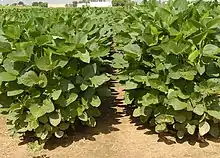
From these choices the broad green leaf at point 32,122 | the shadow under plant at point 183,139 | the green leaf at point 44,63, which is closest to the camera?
the green leaf at point 44,63

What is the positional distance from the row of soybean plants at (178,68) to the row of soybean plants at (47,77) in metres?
0.50

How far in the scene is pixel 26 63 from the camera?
13.0 ft

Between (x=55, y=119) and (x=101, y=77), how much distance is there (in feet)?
2.34

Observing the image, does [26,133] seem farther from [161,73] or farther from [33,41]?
[161,73]

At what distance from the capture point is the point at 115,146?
4270 millimetres

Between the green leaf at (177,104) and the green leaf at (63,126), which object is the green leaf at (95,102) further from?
the green leaf at (177,104)

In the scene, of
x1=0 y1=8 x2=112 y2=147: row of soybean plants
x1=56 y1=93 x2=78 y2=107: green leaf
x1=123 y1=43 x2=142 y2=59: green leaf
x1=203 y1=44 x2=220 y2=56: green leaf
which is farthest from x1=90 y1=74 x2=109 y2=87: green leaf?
x1=203 y1=44 x2=220 y2=56: green leaf

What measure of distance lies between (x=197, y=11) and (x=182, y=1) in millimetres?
283

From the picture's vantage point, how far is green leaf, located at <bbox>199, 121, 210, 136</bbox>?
4.04 m

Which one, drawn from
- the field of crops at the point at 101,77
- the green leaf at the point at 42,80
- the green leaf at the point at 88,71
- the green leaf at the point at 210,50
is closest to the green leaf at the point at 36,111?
the field of crops at the point at 101,77

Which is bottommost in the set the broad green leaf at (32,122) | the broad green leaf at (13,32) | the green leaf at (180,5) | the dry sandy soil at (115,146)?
the dry sandy soil at (115,146)

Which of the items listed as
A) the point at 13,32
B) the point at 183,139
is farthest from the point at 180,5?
the point at 13,32

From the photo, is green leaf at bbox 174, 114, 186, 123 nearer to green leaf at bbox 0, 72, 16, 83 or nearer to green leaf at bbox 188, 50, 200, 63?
green leaf at bbox 188, 50, 200, 63

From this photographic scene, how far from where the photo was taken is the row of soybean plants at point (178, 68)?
3.89m
